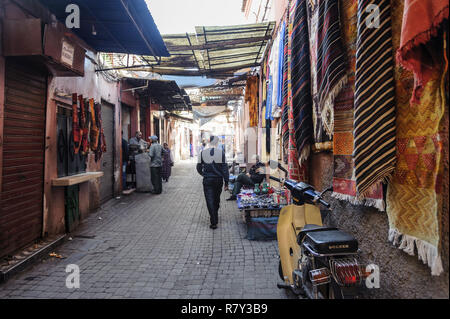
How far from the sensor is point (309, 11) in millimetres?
3463

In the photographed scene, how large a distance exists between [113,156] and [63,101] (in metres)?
3.62

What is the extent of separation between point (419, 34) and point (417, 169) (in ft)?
2.66

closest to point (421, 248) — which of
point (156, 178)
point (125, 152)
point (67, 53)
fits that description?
point (67, 53)

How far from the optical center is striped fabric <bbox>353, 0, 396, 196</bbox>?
1.93 metres

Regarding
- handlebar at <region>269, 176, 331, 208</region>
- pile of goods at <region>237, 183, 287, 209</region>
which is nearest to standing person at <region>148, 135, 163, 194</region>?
pile of goods at <region>237, 183, 287, 209</region>

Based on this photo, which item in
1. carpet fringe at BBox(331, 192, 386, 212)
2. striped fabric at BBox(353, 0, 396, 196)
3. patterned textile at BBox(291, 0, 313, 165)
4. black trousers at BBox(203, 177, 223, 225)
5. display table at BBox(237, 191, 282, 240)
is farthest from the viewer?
black trousers at BBox(203, 177, 223, 225)

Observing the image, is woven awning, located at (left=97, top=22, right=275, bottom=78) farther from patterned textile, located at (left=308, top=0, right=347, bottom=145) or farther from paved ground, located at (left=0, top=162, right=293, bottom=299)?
patterned textile, located at (left=308, top=0, right=347, bottom=145)

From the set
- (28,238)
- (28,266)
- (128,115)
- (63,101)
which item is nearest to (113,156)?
(128,115)

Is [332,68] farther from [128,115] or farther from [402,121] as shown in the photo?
[128,115]

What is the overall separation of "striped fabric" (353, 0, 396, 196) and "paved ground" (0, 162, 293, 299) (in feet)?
5.74

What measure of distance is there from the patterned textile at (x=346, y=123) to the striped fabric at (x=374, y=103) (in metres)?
0.43

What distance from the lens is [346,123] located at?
2582mm

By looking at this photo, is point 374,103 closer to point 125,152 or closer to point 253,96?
point 253,96

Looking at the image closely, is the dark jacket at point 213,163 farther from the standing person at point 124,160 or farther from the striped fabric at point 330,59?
the standing person at point 124,160
